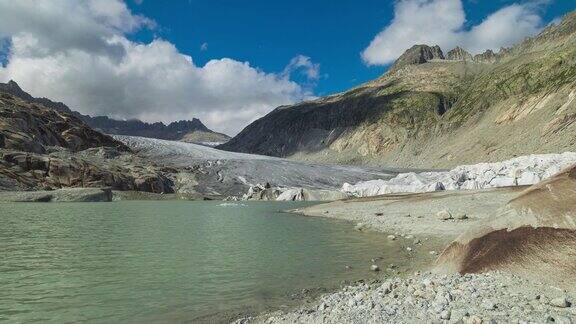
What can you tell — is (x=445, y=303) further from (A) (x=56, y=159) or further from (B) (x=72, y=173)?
(A) (x=56, y=159)

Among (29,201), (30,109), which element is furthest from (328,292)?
(30,109)

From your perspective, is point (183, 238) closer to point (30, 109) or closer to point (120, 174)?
point (120, 174)

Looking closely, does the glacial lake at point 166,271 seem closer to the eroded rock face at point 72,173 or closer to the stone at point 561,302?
the stone at point 561,302

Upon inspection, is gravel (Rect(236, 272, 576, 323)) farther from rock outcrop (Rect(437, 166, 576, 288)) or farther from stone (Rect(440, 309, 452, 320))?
Result: rock outcrop (Rect(437, 166, 576, 288))

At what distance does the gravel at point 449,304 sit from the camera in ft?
31.1

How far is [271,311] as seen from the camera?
44.7ft

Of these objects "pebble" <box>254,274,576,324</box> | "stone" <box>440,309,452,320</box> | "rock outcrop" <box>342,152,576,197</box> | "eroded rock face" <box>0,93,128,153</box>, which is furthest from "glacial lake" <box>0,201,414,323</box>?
"eroded rock face" <box>0,93,128,153</box>

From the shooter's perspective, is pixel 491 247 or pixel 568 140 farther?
pixel 568 140

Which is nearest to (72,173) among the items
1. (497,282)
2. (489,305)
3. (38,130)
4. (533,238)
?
(38,130)

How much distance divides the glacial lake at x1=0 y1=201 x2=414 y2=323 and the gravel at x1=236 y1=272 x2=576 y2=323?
2.60 meters

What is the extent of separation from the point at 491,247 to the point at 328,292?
18.8ft

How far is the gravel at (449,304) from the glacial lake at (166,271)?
2601 mm

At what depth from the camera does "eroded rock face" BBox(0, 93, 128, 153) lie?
388ft

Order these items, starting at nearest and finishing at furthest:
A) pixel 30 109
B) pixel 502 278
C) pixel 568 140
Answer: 1. pixel 502 278
2. pixel 568 140
3. pixel 30 109
